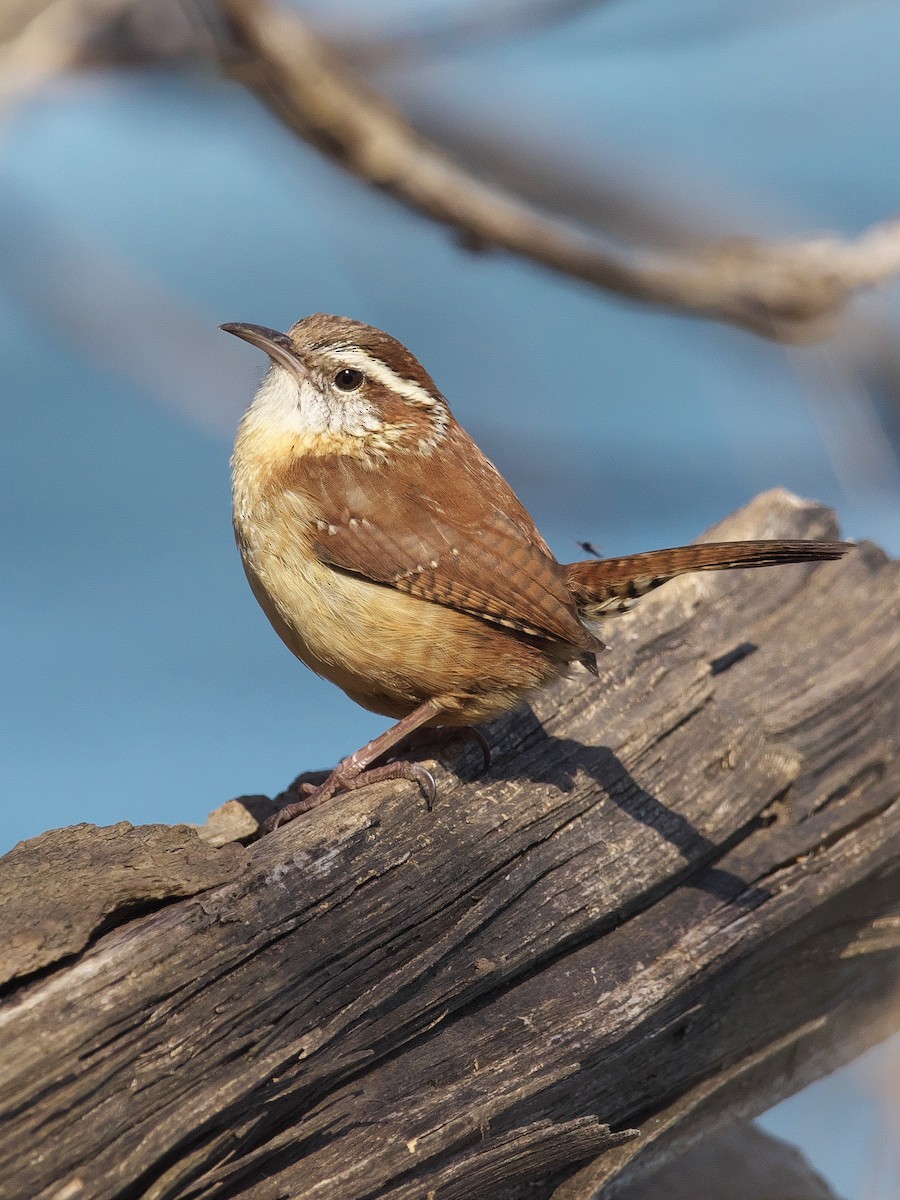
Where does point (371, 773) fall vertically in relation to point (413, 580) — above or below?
below

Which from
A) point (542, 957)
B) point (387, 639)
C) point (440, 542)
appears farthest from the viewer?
point (440, 542)

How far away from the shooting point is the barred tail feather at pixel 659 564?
2934 mm

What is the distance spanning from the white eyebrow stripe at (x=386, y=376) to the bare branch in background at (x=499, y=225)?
0.45 metres

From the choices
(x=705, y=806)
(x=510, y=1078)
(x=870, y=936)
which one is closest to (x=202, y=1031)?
(x=510, y=1078)

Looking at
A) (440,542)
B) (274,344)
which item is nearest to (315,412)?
(274,344)

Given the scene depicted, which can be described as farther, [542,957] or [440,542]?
[440,542]

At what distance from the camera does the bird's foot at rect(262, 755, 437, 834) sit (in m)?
3.02

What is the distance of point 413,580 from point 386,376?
0.77m

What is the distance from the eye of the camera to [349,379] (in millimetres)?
3561

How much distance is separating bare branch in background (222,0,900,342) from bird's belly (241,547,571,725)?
1.15m

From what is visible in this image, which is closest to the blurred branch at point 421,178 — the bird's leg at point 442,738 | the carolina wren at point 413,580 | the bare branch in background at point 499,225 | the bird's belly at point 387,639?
the bare branch in background at point 499,225

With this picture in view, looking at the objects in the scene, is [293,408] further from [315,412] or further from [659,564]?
[659,564]

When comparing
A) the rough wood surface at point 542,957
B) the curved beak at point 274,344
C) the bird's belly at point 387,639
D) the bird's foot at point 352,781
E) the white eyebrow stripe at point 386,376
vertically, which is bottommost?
the rough wood surface at point 542,957

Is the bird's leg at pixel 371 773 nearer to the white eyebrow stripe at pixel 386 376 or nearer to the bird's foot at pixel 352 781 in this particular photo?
the bird's foot at pixel 352 781
